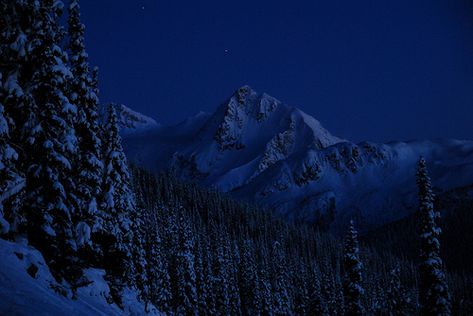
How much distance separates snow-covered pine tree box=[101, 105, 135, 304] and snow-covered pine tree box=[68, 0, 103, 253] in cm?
208

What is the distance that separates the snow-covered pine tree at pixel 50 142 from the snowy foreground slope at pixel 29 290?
2.59m

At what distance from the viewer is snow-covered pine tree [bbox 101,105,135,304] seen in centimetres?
2566

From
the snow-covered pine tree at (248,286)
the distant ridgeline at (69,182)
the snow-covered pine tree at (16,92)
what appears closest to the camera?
the snow-covered pine tree at (16,92)

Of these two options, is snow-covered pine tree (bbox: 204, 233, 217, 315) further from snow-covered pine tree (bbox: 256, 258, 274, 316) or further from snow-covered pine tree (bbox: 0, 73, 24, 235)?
snow-covered pine tree (bbox: 0, 73, 24, 235)

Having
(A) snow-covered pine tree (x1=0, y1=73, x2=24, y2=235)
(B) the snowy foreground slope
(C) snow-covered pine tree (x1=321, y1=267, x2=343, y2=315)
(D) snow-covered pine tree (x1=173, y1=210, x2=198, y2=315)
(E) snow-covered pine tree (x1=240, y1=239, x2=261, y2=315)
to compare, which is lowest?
(B) the snowy foreground slope

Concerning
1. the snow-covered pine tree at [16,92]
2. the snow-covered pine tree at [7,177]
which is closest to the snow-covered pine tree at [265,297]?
the snow-covered pine tree at [16,92]

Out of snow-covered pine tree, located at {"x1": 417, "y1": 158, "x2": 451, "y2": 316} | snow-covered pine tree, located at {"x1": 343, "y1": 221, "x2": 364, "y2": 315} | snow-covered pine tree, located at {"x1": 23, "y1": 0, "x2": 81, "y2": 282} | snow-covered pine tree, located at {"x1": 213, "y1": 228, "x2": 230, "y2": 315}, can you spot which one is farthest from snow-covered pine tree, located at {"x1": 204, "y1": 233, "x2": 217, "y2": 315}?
snow-covered pine tree, located at {"x1": 23, "y1": 0, "x2": 81, "y2": 282}

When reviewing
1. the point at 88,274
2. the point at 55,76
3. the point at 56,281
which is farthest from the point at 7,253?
the point at 55,76

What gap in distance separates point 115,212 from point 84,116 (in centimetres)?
640

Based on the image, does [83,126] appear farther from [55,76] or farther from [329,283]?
[329,283]

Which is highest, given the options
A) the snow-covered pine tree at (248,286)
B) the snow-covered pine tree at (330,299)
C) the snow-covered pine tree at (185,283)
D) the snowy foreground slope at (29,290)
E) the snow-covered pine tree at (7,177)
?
the snow-covered pine tree at (330,299)

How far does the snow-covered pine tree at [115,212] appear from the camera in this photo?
84.2 ft

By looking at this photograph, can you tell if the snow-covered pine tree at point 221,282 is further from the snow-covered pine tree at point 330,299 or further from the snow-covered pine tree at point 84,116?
the snow-covered pine tree at point 84,116

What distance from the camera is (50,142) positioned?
17.0m
